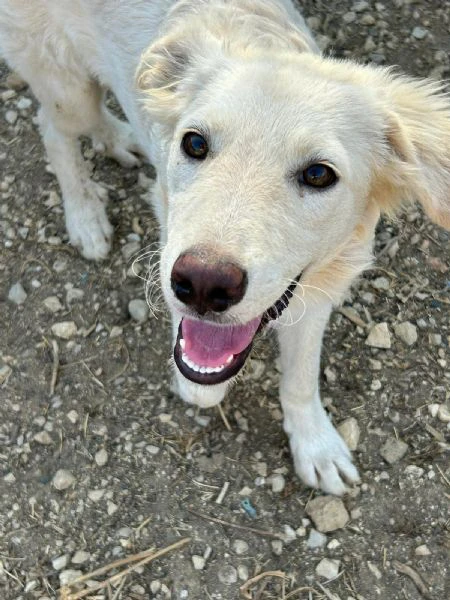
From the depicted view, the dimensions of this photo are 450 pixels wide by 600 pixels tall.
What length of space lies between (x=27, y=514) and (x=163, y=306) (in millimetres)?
Result: 1306

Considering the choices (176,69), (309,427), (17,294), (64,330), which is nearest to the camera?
(176,69)

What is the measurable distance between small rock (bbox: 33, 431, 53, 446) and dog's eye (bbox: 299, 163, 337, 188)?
217cm

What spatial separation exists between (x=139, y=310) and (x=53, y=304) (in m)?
0.52

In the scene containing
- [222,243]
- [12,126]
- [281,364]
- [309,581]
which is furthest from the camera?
[12,126]

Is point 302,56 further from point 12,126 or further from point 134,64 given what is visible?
point 12,126

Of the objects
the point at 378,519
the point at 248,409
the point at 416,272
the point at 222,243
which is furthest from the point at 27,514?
the point at 416,272

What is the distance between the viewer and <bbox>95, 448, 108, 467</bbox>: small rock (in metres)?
3.89

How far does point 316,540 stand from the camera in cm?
364

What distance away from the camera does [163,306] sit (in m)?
4.23

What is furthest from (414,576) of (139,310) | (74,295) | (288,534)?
(74,295)

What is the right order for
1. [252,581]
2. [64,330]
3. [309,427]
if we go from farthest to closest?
[64,330]
[309,427]
[252,581]

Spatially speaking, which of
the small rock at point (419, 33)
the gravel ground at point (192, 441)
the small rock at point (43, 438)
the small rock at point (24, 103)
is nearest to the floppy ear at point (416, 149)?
the gravel ground at point (192, 441)

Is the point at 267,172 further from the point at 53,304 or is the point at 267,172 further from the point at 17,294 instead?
the point at 17,294

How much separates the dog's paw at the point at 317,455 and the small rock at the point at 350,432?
11 centimetres
